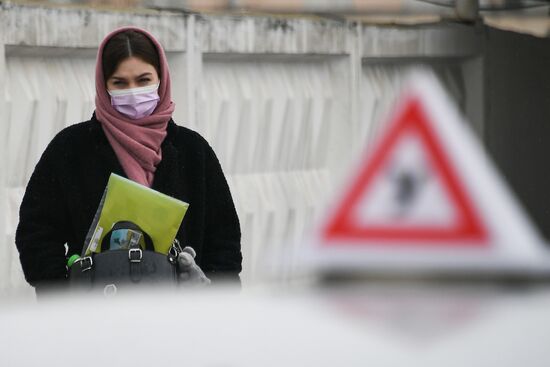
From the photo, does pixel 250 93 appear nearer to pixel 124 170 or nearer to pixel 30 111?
pixel 30 111

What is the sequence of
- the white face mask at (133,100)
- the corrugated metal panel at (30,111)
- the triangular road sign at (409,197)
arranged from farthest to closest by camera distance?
1. the corrugated metal panel at (30,111)
2. the white face mask at (133,100)
3. the triangular road sign at (409,197)

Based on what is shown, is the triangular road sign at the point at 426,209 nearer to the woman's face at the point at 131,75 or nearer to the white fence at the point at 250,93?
the woman's face at the point at 131,75

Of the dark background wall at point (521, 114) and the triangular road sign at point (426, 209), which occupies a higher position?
the triangular road sign at point (426, 209)

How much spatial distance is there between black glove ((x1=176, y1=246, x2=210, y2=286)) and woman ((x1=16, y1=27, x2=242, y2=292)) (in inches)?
8.7

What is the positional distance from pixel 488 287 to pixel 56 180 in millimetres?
2616

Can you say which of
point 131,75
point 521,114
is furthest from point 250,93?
point 131,75

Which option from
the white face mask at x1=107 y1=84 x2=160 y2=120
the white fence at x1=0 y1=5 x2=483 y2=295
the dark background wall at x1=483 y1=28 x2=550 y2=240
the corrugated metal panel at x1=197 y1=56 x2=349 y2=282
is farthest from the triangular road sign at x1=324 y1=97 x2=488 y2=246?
the dark background wall at x1=483 y1=28 x2=550 y2=240

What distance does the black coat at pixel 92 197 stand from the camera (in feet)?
16.2

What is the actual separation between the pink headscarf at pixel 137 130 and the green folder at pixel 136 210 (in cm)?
20

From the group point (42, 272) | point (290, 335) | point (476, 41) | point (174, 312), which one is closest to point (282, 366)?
point (290, 335)

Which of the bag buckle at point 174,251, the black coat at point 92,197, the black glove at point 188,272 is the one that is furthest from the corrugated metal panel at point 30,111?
the black glove at point 188,272

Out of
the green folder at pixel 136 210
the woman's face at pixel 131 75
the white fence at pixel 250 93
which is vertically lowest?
the white fence at pixel 250 93

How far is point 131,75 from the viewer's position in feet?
16.9

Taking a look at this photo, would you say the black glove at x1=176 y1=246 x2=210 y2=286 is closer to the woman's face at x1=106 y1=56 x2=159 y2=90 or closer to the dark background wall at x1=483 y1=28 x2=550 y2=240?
the woman's face at x1=106 y1=56 x2=159 y2=90
